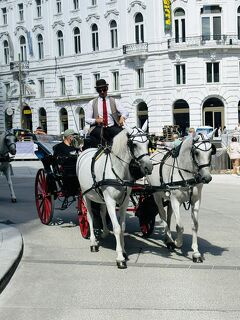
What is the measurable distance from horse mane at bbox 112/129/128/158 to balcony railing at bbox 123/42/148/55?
1572 inches

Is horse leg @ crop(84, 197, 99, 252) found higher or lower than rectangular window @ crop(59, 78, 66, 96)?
lower

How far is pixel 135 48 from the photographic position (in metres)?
47.9

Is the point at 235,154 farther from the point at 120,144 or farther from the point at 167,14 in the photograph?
the point at 167,14

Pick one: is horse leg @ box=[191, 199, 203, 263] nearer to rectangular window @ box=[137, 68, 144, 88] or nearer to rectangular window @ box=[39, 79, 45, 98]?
rectangular window @ box=[137, 68, 144, 88]

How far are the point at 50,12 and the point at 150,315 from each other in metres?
51.9

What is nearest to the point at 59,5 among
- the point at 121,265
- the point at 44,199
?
the point at 44,199

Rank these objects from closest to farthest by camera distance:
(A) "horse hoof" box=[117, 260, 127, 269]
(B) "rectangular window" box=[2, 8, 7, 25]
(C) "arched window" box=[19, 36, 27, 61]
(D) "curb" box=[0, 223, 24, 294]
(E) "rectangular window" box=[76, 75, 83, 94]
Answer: (D) "curb" box=[0, 223, 24, 294] < (A) "horse hoof" box=[117, 260, 127, 269] < (E) "rectangular window" box=[76, 75, 83, 94] < (C) "arched window" box=[19, 36, 27, 61] < (B) "rectangular window" box=[2, 8, 7, 25]

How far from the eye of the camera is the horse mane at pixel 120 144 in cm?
801

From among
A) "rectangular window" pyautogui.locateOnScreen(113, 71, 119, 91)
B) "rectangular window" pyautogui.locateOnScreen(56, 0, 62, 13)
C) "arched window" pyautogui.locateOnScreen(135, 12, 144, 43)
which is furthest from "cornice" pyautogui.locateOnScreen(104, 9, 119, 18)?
"rectangular window" pyautogui.locateOnScreen(56, 0, 62, 13)

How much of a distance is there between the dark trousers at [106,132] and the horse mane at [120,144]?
95 centimetres

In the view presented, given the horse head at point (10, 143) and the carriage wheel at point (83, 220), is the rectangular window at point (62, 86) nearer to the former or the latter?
the horse head at point (10, 143)

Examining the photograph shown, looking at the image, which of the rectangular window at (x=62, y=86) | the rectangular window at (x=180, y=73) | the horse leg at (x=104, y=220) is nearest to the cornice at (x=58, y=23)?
the rectangular window at (x=62, y=86)

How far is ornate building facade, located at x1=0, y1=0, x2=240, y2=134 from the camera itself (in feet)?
149

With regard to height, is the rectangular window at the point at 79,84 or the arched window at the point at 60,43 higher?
the arched window at the point at 60,43
